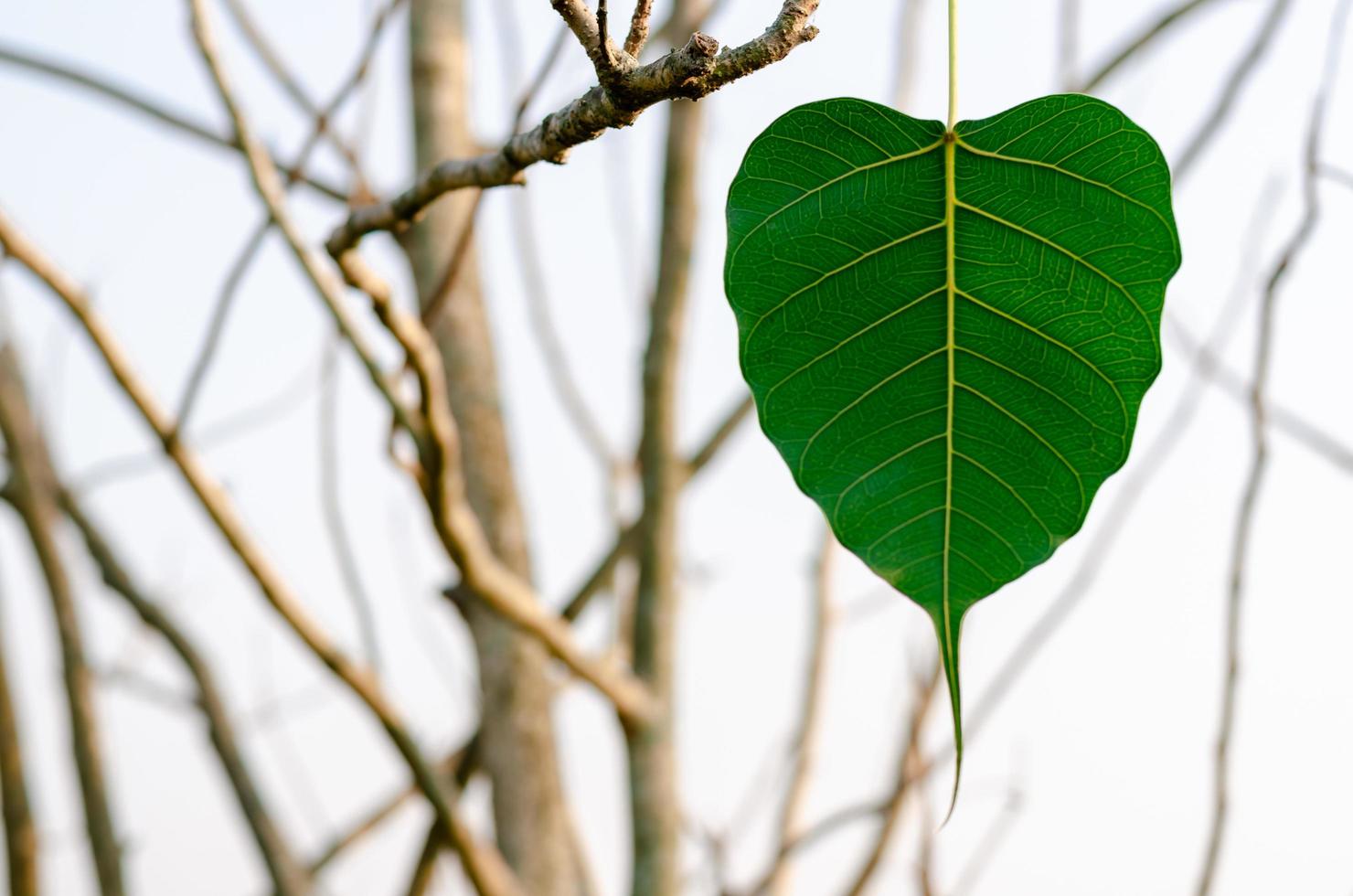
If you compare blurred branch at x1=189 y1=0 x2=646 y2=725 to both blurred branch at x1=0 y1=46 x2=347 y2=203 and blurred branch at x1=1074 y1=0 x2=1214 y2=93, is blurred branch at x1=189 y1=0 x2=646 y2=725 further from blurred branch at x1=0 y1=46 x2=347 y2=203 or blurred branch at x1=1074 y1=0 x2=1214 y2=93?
blurred branch at x1=1074 y1=0 x2=1214 y2=93

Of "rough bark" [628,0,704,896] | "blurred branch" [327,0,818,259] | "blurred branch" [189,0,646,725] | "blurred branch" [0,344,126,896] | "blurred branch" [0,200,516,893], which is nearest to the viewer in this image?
"blurred branch" [327,0,818,259]

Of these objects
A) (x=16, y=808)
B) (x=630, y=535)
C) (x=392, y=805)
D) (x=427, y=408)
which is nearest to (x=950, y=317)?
(x=427, y=408)

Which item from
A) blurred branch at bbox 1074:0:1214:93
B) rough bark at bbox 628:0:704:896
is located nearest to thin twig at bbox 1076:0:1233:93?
blurred branch at bbox 1074:0:1214:93

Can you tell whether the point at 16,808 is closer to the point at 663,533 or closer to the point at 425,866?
the point at 425,866

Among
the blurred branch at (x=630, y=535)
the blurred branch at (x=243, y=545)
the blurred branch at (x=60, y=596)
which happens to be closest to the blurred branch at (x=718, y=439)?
the blurred branch at (x=630, y=535)

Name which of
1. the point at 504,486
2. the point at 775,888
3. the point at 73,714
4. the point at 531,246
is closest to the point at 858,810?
the point at 775,888

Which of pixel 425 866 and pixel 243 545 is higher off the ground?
pixel 243 545

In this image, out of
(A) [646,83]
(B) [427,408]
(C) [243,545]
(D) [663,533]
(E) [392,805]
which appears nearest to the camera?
(A) [646,83]
